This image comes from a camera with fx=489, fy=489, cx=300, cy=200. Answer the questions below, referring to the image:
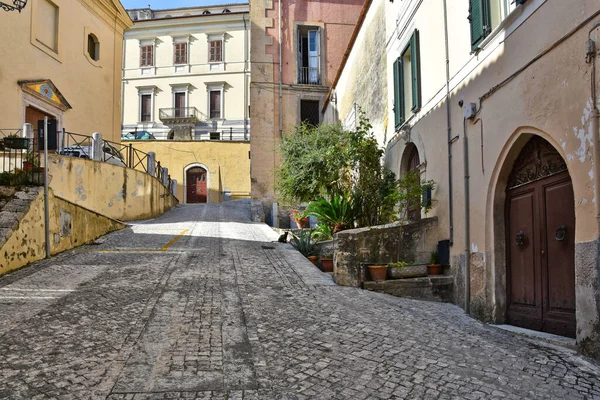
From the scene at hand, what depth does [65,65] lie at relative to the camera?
20359 millimetres

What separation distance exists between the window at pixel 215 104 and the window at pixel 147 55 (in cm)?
599

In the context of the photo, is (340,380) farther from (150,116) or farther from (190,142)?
(150,116)

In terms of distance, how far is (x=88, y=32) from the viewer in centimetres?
2212

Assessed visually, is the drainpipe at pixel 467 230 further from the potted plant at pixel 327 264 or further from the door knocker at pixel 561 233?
the potted plant at pixel 327 264

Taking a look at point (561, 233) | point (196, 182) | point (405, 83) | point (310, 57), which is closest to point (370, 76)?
point (405, 83)

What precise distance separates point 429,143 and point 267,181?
1302 cm

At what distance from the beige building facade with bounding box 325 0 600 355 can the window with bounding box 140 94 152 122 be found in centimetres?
3377

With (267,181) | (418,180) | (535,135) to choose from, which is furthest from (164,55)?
(535,135)

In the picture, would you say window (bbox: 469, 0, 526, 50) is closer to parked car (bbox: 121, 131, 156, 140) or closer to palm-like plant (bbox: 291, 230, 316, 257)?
palm-like plant (bbox: 291, 230, 316, 257)

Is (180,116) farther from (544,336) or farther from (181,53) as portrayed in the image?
(544,336)

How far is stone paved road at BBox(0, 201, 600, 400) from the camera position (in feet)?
Result: 11.9

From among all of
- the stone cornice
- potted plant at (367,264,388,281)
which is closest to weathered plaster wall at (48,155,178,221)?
the stone cornice

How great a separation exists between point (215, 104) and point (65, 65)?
18809 millimetres

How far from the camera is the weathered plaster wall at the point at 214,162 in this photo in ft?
108
